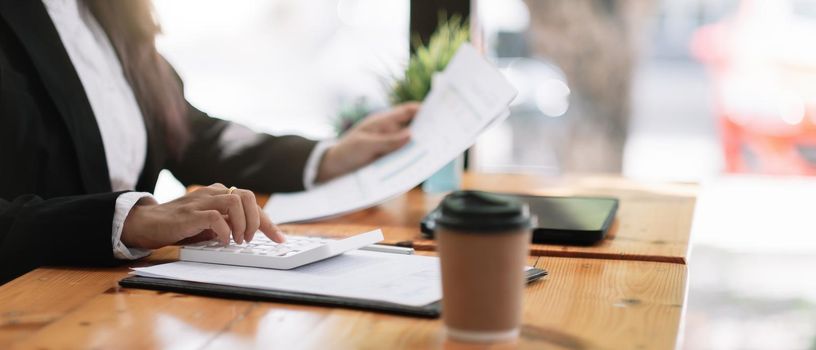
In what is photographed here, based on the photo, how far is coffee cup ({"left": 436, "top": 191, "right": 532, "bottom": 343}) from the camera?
72 cm

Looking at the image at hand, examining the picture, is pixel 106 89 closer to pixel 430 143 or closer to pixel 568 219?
pixel 430 143

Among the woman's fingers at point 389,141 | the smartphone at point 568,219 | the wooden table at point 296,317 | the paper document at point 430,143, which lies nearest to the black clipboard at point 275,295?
the wooden table at point 296,317

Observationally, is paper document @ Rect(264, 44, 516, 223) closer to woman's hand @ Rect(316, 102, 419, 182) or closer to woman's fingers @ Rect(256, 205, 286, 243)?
woman's hand @ Rect(316, 102, 419, 182)

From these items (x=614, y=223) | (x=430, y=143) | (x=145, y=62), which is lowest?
(x=614, y=223)

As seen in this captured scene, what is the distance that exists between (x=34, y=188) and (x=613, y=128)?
2906 mm

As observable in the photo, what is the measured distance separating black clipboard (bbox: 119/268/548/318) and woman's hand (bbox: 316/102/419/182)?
63 centimetres

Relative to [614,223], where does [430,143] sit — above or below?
above

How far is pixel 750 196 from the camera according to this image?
444cm

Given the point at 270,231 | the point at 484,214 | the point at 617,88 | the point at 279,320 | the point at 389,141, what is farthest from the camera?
the point at 617,88

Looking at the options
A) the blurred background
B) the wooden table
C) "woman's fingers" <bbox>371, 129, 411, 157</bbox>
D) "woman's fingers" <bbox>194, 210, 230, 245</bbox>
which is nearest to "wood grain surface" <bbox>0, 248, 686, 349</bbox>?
the wooden table

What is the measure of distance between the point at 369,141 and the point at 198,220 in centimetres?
59

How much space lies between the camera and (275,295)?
89 cm

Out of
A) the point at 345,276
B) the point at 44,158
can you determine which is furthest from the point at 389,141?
the point at 345,276

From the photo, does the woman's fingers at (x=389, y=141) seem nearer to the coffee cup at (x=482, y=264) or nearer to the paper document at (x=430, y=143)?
the paper document at (x=430, y=143)
